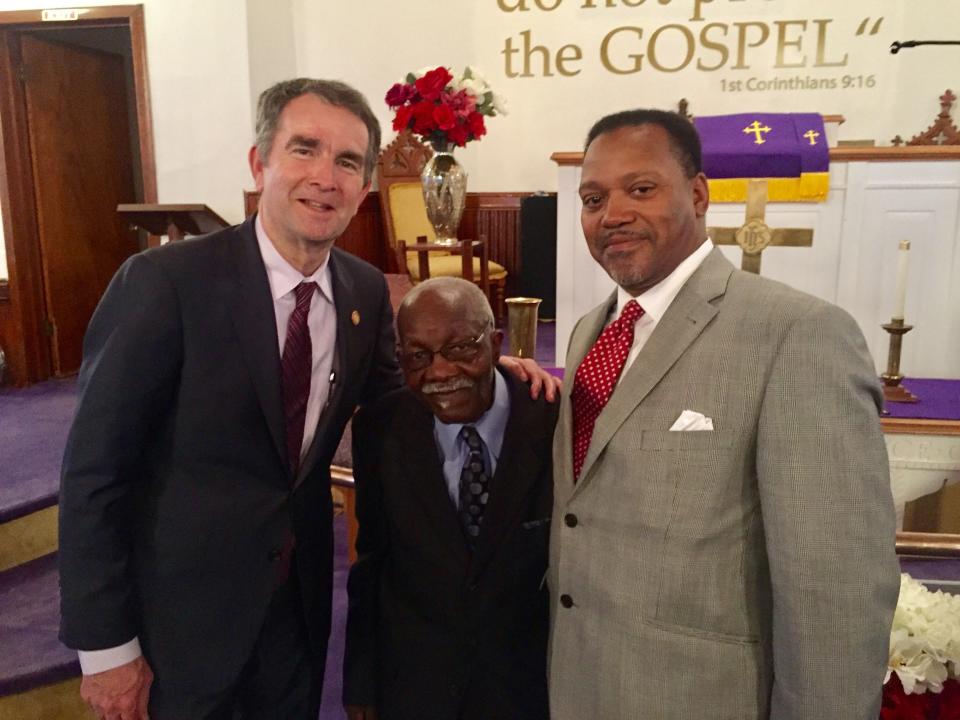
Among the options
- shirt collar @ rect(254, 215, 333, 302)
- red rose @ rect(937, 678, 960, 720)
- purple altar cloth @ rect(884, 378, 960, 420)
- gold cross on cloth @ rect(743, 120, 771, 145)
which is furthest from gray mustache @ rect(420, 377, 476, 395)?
gold cross on cloth @ rect(743, 120, 771, 145)

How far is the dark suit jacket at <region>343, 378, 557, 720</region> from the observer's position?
138 cm

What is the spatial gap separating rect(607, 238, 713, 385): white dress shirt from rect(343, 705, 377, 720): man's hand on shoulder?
0.81 metres

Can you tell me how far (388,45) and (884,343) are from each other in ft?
14.9

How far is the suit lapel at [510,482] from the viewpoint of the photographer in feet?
4.47

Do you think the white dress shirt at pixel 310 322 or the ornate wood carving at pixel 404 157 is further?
the ornate wood carving at pixel 404 157

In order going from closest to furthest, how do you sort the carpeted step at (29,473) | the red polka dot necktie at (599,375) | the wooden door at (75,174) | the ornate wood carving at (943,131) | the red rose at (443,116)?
the red polka dot necktie at (599,375) → the carpeted step at (29,473) → the red rose at (443,116) → the wooden door at (75,174) → the ornate wood carving at (943,131)

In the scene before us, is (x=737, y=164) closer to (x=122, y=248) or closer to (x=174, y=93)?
(x=174, y=93)

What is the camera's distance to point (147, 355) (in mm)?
1296

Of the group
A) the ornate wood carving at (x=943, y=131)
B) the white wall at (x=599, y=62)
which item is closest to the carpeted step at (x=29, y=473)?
the white wall at (x=599, y=62)

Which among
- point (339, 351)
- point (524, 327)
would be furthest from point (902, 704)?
point (524, 327)

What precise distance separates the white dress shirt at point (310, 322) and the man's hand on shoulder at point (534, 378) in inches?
13.7

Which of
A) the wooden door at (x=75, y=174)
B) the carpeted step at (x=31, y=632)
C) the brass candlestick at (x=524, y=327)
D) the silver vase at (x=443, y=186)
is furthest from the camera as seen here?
the wooden door at (x=75, y=174)

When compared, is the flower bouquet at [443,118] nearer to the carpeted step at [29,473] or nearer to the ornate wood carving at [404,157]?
the carpeted step at [29,473]

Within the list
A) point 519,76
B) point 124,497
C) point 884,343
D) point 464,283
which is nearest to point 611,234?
point 464,283
